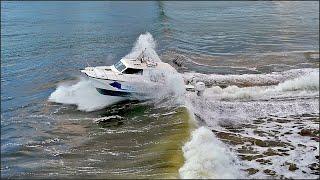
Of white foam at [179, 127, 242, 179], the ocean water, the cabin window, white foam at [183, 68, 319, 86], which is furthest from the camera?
white foam at [183, 68, 319, 86]

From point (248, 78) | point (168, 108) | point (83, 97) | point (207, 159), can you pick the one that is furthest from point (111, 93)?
point (207, 159)

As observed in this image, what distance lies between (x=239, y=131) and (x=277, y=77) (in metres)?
11.5

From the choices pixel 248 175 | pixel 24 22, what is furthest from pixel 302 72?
pixel 24 22

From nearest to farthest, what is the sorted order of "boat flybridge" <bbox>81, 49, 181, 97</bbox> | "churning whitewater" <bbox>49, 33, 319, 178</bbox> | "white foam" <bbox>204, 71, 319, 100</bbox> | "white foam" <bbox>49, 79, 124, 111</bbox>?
"churning whitewater" <bbox>49, 33, 319, 178</bbox> < "white foam" <bbox>49, 79, 124, 111</bbox> < "boat flybridge" <bbox>81, 49, 181, 97</bbox> < "white foam" <bbox>204, 71, 319, 100</bbox>

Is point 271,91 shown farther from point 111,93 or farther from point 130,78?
point 111,93

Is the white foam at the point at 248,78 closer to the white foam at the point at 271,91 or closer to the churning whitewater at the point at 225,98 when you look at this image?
the churning whitewater at the point at 225,98

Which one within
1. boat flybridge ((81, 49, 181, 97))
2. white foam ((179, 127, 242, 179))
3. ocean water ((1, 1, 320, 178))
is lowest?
ocean water ((1, 1, 320, 178))

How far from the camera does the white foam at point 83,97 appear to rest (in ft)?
92.0

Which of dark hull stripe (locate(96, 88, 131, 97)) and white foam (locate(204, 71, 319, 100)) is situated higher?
dark hull stripe (locate(96, 88, 131, 97))

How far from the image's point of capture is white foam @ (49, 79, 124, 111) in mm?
28047

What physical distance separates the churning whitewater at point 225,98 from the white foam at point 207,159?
0.06 meters

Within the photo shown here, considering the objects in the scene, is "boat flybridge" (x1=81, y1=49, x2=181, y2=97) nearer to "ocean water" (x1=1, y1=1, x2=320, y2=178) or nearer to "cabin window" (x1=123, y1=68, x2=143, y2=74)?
"cabin window" (x1=123, y1=68, x2=143, y2=74)

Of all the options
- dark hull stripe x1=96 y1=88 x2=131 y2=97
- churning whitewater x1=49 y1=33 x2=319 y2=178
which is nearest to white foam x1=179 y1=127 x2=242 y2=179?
churning whitewater x1=49 y1=33 x2=319 y2=178

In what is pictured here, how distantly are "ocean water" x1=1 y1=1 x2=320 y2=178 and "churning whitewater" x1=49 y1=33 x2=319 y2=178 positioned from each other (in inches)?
2.7
